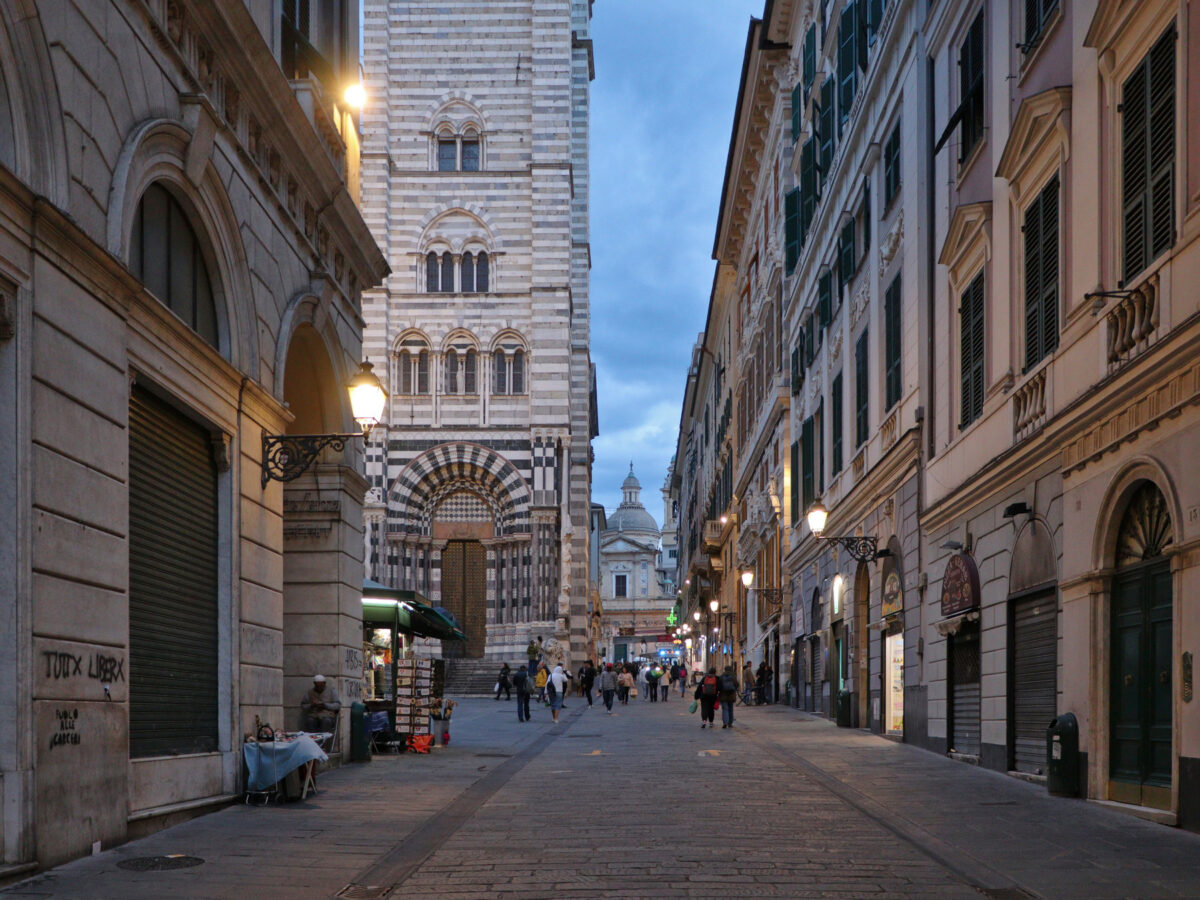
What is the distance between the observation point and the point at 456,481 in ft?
201

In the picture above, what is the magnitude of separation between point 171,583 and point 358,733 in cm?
689

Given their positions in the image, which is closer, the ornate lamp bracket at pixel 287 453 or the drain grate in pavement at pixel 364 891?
the drain grate in pavement at pixel 364 891

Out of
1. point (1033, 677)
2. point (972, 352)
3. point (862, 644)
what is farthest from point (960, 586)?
point (862, 644)

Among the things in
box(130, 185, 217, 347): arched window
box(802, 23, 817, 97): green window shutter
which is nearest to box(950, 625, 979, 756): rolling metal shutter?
box(130, 185, 217, 347): arched window

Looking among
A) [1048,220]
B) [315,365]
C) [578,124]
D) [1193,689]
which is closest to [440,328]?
[578,124]

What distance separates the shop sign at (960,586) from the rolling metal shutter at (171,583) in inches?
370

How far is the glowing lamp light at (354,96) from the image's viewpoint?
19656 mm

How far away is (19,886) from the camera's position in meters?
8.59

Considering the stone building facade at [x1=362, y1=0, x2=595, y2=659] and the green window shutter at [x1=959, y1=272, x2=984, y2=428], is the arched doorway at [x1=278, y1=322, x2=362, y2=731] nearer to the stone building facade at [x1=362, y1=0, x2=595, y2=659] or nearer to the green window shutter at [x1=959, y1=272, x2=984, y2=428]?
the green window shutter at [x1=959, y1=272, x2=984, y2=428]

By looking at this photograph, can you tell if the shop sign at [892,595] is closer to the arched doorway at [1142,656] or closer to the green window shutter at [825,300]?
the green window shutter at [825,300]

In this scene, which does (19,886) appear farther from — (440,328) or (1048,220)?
(440,328)

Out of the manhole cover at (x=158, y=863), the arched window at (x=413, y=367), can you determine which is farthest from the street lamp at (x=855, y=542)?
the arched window at (x=413, y=367)

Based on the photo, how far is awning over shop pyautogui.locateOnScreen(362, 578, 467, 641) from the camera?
75.5ft

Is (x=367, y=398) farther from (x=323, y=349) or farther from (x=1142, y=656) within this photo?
(x=1142, y=656)
